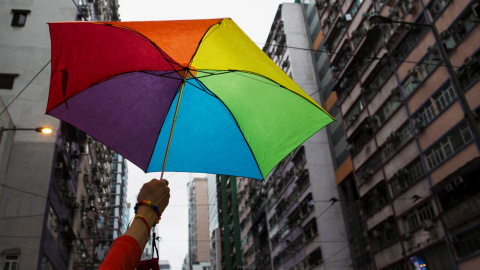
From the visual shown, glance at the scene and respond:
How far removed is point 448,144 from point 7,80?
88.7 ft

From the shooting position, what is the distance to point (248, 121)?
159 inches

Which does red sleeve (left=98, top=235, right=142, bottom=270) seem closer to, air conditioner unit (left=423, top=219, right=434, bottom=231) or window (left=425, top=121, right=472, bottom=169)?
window (left=425, top=121, right=472, bottom=169)

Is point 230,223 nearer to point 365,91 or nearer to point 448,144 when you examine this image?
point 365,91

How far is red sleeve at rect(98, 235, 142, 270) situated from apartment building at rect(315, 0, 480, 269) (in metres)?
15.2

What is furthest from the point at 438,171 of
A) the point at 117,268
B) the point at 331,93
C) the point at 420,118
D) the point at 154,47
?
the point at 117,268

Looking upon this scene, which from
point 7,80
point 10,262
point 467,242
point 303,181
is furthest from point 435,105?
point 7,80

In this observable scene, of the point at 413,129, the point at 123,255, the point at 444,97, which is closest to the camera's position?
the point at 123,255

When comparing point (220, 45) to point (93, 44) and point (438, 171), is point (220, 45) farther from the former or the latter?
point (438, 171)

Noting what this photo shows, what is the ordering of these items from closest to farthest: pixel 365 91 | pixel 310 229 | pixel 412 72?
pixel 412 72 < pixel 365 91 < pixel 310 229

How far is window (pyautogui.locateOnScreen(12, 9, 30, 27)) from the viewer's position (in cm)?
2973

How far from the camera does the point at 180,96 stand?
3863 mm

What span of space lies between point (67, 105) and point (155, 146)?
32.7 inches

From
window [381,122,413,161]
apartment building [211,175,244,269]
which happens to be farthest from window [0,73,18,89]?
apartment building [211,175,244,269]

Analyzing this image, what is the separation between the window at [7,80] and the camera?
2730cm
